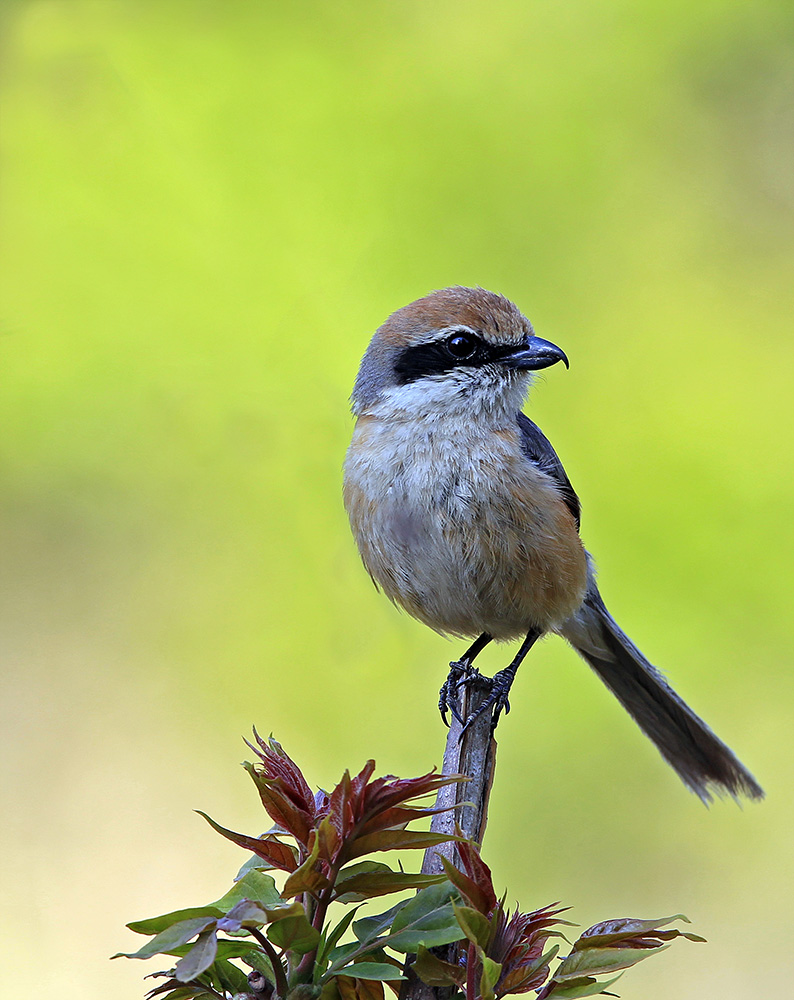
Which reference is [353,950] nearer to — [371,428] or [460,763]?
[460,763]

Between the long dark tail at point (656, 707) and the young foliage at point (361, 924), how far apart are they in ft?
8.06

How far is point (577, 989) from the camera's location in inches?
51.8

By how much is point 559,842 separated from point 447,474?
2.25 metres

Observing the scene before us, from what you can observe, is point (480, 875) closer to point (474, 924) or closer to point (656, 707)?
point (474, 924)

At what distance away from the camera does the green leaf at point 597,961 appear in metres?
1.33

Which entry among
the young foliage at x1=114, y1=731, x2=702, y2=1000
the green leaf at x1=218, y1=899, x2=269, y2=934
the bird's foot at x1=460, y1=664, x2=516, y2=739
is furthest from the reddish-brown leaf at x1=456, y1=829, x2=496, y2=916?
the bird's foot at x1=460, y1=664, x2=516, y2=739

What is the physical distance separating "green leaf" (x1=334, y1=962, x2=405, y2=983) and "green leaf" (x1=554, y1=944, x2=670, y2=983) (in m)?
0.23

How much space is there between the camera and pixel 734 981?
4.69 meters

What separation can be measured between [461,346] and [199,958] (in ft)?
7.55

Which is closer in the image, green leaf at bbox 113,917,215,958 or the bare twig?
green leaf at bbox 113,917,215,958

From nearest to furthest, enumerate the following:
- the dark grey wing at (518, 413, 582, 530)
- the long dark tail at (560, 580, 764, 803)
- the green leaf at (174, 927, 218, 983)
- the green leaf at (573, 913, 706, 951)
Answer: the green leaf at (174, 927, 218, 983), the green leaf at (573, 913, 706, 951), the dark grey wing at (518, 413, 582, 530), the long dark tail at (560, 580, 764, 803)

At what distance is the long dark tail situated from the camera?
367 cm

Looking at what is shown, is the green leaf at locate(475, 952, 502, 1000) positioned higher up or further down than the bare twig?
further down

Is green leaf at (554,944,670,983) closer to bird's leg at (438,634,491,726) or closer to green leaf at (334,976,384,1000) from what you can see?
green leaf at (334,976,384,1000)
